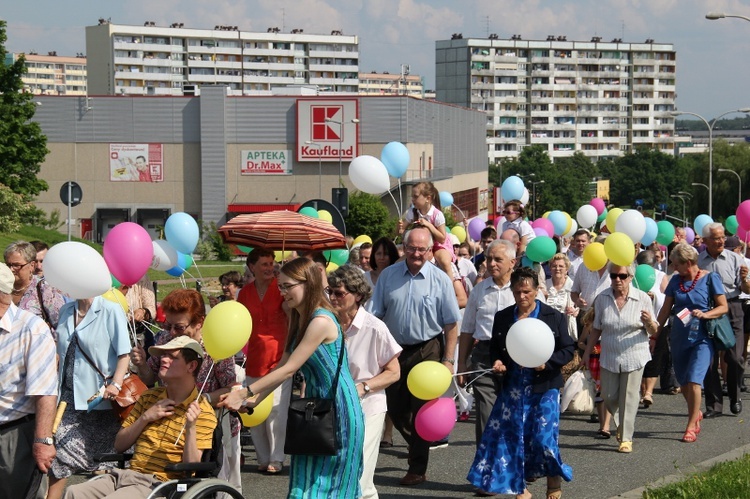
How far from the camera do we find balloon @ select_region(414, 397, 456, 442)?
26.3ft

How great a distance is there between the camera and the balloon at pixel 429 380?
793 cm

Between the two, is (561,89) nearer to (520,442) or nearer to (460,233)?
(460,233)

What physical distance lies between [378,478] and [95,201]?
75.9 meters

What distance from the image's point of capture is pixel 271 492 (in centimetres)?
859

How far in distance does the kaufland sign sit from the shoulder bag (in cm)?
6630

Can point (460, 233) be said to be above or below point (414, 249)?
below

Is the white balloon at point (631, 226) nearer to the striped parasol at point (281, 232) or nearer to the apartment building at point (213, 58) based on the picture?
the striped parasol at point (281, 232)

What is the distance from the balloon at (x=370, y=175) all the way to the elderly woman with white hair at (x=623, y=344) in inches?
153

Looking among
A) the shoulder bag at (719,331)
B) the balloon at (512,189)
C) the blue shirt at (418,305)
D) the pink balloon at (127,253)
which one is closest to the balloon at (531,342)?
the blue shirt at (418,305)

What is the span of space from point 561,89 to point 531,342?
18216 centimetres

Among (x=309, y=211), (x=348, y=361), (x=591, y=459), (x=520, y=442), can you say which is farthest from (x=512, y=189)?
(x=348, y=361)

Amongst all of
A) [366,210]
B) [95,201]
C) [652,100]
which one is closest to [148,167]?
[95,201]

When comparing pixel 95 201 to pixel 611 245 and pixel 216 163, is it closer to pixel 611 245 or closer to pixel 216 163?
pixel 216 163

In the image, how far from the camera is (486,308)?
31.3 feet
